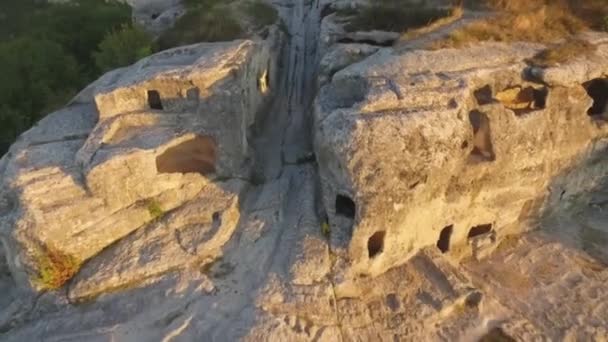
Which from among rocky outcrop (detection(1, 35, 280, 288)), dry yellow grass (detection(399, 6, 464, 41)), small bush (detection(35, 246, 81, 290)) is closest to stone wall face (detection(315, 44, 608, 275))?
dry yellow grass (detection(399, 6, 464, 41))

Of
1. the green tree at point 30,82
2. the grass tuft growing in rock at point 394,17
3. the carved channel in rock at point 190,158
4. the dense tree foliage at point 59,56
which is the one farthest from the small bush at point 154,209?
the grass tuft growing in rock at point 394,17

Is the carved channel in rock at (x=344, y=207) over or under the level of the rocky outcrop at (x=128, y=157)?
under

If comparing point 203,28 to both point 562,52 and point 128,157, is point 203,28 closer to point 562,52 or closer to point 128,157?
point 128,157

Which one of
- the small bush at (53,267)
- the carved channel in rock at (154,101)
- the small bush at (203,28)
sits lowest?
the small bush at (53,267)

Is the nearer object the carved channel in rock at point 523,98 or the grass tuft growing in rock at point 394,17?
the carved channel in rock at point 523,98

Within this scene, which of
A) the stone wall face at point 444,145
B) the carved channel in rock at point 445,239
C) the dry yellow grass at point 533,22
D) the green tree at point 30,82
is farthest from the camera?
the green tree at point 30,82

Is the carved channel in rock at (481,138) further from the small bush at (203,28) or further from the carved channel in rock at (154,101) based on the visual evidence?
the small bush at (203,28)

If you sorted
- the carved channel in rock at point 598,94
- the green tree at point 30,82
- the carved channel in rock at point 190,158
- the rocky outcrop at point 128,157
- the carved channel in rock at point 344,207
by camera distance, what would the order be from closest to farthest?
1. the rocky outcrop at point 128,157
2. the carved channel in rock at point 344,207
3. the carved channel in rock at point 190,158
4. the carved channel in rock at point 598,94
5. the green tree at point 30,82

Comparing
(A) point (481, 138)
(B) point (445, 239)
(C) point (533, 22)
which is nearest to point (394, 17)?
(C) point (533, 22)

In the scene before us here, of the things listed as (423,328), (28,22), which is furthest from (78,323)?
(28,22)
